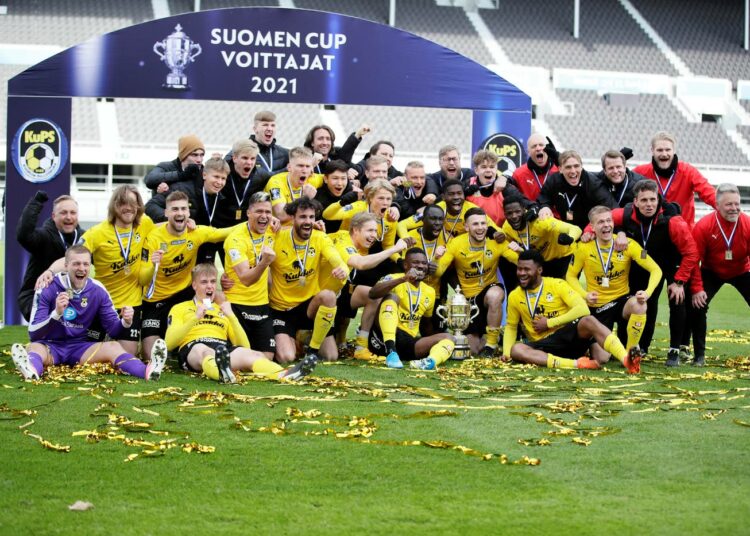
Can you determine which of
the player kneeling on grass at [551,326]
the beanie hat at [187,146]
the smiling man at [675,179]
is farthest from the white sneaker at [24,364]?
the smiling man at [675,179]

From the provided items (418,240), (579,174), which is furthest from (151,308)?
(579,174)

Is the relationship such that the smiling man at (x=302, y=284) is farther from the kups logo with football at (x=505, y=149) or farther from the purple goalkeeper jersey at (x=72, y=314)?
the kups logo with football at (x=505, y=149)

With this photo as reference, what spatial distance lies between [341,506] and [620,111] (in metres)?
34.5

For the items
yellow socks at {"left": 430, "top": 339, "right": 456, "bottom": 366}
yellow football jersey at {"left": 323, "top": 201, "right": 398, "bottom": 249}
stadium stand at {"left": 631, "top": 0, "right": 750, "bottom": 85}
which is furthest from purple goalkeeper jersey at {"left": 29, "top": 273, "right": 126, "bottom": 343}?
stadium stand at {"left": 631, "top": 0, "right": 750, "bottom": 85}

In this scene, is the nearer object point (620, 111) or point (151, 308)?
point (151, 308)

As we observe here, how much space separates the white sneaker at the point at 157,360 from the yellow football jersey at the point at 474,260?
317cm

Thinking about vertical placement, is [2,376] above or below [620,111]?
below

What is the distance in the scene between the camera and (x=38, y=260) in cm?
916

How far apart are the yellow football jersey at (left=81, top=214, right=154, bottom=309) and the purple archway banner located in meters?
3.27

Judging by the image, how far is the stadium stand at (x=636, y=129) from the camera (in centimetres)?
3559

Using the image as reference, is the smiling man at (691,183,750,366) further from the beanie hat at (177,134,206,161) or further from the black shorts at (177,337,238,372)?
the beanie hat at (177,134,206,161)

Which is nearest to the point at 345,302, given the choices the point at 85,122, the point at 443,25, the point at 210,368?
the point at 210,368

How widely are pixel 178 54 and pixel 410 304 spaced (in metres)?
4.48

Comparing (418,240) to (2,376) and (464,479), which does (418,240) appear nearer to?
(2,376)
